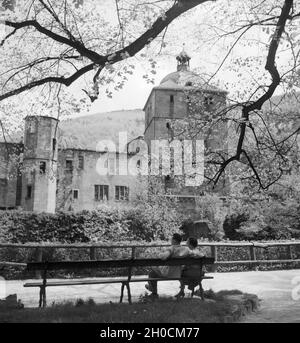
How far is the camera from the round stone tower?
162 feet

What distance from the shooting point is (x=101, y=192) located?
56.8 meters

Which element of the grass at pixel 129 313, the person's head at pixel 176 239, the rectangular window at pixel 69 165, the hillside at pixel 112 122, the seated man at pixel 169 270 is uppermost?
the hillside at pixel 112 122

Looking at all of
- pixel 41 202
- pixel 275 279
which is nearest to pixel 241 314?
pixel 275 279

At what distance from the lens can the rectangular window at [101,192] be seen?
185 ft

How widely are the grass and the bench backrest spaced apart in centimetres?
70

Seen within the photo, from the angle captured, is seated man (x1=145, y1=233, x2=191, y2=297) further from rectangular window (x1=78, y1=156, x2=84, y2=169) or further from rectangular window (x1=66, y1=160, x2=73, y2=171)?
rectangular window (x1=78, y1=156, x2=84, y2=169)

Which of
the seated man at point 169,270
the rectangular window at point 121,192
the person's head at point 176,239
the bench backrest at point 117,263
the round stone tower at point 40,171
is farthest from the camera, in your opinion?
the rectangular window at point 121,192

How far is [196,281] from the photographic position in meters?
8.90

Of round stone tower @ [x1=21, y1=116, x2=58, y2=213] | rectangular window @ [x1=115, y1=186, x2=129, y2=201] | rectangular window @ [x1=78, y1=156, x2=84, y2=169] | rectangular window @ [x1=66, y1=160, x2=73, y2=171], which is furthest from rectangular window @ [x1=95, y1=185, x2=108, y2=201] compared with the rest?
round stone tower @ [x1=21, y1=116, x2=58, y2=213]

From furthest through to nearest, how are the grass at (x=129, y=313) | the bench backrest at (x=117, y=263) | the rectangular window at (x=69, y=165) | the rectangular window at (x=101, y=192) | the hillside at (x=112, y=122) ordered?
the hillside at (x=112, y=122)
the rectangular window at (x=101, y=192)
the rectangular window at (x=69, y=165)
the bench backrest at (x=117, y=263)
the grass at (x=129, y=313)

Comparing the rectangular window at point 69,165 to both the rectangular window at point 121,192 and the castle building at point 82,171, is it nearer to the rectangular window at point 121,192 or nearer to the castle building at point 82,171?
the castle building at point 82,171

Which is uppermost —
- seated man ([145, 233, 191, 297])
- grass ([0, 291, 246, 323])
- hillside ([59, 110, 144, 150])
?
hillside ([59, 110, 144, 150])

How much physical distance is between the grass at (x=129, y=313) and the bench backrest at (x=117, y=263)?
0.70m

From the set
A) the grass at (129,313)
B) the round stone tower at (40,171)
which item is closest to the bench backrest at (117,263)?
the grass at (129,313)
